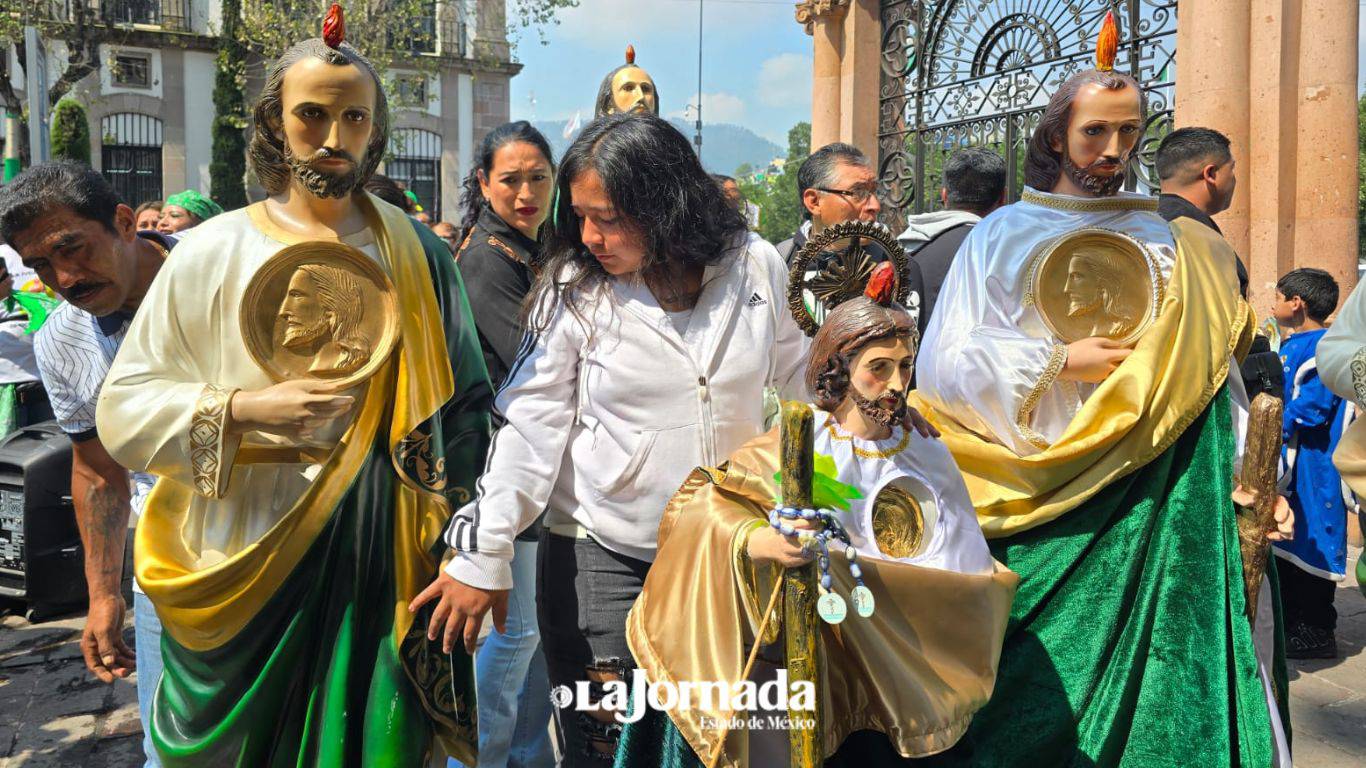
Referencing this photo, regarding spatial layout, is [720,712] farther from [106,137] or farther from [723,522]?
[106,137]

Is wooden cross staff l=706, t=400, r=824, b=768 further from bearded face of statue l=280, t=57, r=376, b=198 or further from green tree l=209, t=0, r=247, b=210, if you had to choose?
green tree l=209, t=0, r=247, b=210

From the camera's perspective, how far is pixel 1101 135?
143 inches

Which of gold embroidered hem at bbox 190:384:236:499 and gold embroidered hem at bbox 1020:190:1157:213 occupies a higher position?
gold embroidered hem at bbox 1020:190:1157:213

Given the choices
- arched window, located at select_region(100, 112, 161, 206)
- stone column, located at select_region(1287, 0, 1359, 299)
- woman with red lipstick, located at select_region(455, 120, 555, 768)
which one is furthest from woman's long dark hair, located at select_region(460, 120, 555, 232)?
arched window, located at select_region(100, 112, 161, 206)

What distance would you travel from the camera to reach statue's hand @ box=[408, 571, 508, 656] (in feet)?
8.20

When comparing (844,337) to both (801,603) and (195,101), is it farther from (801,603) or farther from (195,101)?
(195,101)

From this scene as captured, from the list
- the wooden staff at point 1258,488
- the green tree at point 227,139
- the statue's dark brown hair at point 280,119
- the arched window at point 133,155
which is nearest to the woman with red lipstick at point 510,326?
the statue's dark brown hair at point 280,119

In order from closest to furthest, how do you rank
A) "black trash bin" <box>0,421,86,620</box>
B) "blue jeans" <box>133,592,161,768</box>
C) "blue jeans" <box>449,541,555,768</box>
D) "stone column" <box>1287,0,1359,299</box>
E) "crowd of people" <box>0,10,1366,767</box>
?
"crowd of people" <box>0,10,1366,767</box> < "blue jeans" <box>133,592,161,768</box> < "blue jeans" <box>449,541,555,768</box> < "black trash bin" <box>0,421,86,620</box> < "stone column" <box>1287,0,1359,299</box>

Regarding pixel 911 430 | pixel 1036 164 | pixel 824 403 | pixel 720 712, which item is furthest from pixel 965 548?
pixel 1036 164

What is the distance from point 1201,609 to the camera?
3342mm

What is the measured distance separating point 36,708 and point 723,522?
12.3 ft

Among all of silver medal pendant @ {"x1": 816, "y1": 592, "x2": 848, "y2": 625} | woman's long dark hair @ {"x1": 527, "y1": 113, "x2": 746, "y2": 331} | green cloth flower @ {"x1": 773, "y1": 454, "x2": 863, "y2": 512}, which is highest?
woman's long dark hair @ {"x1": 527, "y1": 113, "x2": 746, "y2": 331}

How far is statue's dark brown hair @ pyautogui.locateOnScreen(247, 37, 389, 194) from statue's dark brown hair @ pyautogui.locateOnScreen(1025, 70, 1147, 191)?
211cm

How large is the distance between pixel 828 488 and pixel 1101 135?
1883 millimetres
